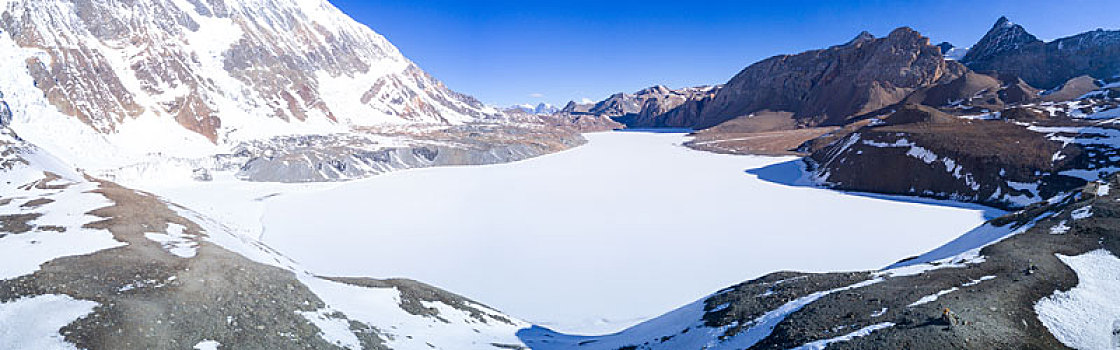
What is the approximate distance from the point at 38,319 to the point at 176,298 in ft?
9.29

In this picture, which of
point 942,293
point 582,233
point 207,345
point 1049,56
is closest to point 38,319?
point 207,345

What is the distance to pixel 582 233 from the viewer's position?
116ft

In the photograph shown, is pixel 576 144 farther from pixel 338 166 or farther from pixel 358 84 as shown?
pixel 358 84

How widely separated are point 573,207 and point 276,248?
24354 millimetres

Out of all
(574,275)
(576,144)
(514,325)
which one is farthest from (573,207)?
(576,144)

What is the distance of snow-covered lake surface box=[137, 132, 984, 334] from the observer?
25438 millimetres

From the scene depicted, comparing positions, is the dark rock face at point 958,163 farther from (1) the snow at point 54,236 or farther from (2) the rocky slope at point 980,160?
(1) the snow at point 54,236

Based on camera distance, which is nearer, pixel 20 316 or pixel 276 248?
pixel 20 316

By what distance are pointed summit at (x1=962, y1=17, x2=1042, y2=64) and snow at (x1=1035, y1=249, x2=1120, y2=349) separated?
175994 mm

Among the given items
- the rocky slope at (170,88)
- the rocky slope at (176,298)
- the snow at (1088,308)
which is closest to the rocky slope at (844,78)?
the rocky slope at (170,88)

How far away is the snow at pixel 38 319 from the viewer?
10859mm

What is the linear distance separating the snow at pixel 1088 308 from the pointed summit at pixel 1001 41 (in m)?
176

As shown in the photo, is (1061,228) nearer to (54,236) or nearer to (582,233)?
(582,233)

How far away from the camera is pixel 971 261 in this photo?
54.9ft
